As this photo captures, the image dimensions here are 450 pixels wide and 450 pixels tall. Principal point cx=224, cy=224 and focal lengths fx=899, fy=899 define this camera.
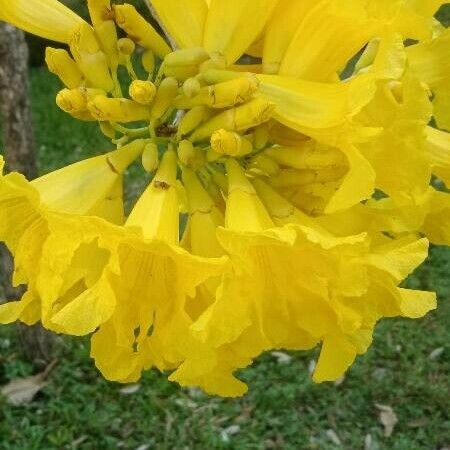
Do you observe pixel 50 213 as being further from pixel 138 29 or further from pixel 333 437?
pixel 333 437

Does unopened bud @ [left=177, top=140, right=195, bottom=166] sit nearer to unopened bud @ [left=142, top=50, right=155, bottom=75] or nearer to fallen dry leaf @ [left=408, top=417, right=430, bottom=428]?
unopened bud @ [left=142, top=50, right=155, bottom=75]

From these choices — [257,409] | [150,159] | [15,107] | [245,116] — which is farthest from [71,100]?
[257,409]

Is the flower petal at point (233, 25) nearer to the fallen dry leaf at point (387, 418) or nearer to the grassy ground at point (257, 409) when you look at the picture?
the grassy ground at point (257, 409)

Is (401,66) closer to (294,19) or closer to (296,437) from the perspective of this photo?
(294,19)

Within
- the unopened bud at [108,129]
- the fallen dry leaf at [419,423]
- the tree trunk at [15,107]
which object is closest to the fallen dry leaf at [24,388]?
the tree trunk at [15,107]

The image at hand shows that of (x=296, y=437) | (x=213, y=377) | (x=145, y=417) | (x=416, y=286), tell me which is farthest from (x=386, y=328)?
(x=213, y=377)

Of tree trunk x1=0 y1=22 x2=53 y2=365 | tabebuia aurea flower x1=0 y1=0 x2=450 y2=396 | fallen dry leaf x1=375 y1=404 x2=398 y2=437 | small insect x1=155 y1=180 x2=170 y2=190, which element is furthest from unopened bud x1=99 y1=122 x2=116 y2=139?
fallen dry leaf x1=375 y1=404 x2=398 y2=437
